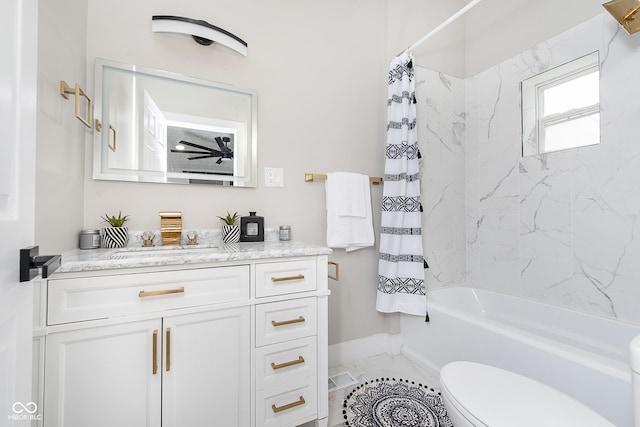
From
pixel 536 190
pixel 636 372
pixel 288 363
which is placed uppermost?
pixel 536 190

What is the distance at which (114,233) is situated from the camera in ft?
4.50

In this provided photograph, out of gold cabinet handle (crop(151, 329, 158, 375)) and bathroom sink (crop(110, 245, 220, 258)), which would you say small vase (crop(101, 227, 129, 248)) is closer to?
bathroom sink (crop(110, 245, 220, 258))

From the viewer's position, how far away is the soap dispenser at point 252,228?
Result: 164cm

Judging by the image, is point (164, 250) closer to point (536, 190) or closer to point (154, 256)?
point (154, 256)

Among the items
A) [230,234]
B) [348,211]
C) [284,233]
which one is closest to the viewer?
[230,234]

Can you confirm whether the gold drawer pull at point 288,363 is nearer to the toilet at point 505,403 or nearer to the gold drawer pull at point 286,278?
the gold drawer pull at point 286,278

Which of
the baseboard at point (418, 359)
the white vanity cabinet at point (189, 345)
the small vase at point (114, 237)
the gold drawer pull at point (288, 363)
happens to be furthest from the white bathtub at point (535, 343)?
the small vase at point (114, 237)

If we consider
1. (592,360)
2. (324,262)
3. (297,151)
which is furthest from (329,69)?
(592,360)

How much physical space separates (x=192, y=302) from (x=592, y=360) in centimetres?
168

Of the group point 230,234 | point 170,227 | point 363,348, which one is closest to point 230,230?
point 230,234

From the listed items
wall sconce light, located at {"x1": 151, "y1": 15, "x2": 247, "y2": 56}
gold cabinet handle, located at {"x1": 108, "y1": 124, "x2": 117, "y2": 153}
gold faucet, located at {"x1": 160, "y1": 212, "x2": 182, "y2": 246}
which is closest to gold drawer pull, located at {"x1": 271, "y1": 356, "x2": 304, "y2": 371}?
gold faucet, located at {"x1": 160, "y1": 212, "x2": 182, "y2": 246}

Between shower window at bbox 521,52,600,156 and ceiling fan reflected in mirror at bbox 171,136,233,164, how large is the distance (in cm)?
211

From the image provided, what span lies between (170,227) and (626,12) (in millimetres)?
2533

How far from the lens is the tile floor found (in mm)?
1729
